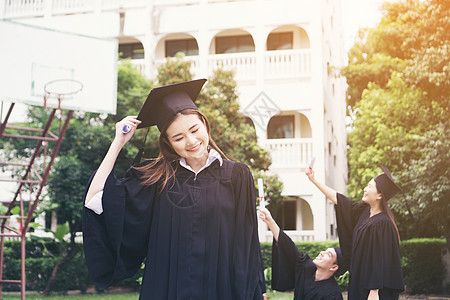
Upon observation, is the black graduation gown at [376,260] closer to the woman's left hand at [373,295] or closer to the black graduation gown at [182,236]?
the woman's left hand at [373,295]

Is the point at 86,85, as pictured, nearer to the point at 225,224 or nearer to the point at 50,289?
the point at 50,289

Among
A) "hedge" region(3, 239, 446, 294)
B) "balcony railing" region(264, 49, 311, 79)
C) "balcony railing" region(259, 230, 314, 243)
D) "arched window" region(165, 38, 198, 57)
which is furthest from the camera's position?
"arched window" region(165, 38, 198, 57)

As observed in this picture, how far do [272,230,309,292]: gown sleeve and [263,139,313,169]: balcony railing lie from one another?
478 inches

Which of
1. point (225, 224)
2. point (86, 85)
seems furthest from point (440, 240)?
point (225, 224)

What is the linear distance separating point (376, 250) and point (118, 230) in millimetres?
3084

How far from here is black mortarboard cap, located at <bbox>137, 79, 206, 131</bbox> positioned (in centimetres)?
328

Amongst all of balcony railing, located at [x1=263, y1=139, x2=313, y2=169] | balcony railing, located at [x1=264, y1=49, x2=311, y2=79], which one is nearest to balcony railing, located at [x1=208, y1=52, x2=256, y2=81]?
balcony railing, located at [x1=264, y1=49, x2=311, y2=79]

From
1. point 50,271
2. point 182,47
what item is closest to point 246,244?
point 50,271

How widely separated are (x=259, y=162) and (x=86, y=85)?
5419 mm

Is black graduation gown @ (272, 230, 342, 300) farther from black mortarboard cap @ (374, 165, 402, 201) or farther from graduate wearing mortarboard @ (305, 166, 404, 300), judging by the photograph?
black mortarboard cap @ (374, 165, 402, 201)

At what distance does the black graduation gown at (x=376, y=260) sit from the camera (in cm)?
530

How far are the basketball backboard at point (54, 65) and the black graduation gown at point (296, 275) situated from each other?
18.6 ft

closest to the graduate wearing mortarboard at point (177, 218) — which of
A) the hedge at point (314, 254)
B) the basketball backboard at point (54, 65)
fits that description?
the basketball backboard at point (54, 65)

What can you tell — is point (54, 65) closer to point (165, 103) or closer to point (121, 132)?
point (165, 103)
